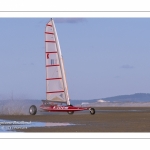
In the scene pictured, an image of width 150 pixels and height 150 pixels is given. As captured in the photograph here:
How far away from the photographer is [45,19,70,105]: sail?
30684mm

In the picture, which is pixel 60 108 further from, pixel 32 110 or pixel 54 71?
pixel 54 71

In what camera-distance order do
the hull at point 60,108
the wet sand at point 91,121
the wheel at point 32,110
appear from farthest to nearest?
the wheel at point 32,110
the hull at point 60,108
the wet sand at point 91,121


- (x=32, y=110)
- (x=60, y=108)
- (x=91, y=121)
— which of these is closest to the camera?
(x=91, y=121)

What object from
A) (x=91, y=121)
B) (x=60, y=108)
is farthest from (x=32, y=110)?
(x=91, y=121)

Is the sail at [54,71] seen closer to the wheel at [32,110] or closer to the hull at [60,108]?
the hull at [60,108]

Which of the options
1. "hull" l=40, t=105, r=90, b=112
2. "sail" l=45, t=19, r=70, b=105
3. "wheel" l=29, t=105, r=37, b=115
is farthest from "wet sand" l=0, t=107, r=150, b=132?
"sail" l=45, t=19, r=70, b=105

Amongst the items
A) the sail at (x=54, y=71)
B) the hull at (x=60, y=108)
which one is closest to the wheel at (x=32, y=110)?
the hull at (x=60, y=108)

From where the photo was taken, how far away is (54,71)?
31281mm

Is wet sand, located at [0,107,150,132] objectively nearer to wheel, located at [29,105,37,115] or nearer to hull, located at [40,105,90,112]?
hull, located at [40,105,90,112]

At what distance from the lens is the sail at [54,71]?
30684 mm
